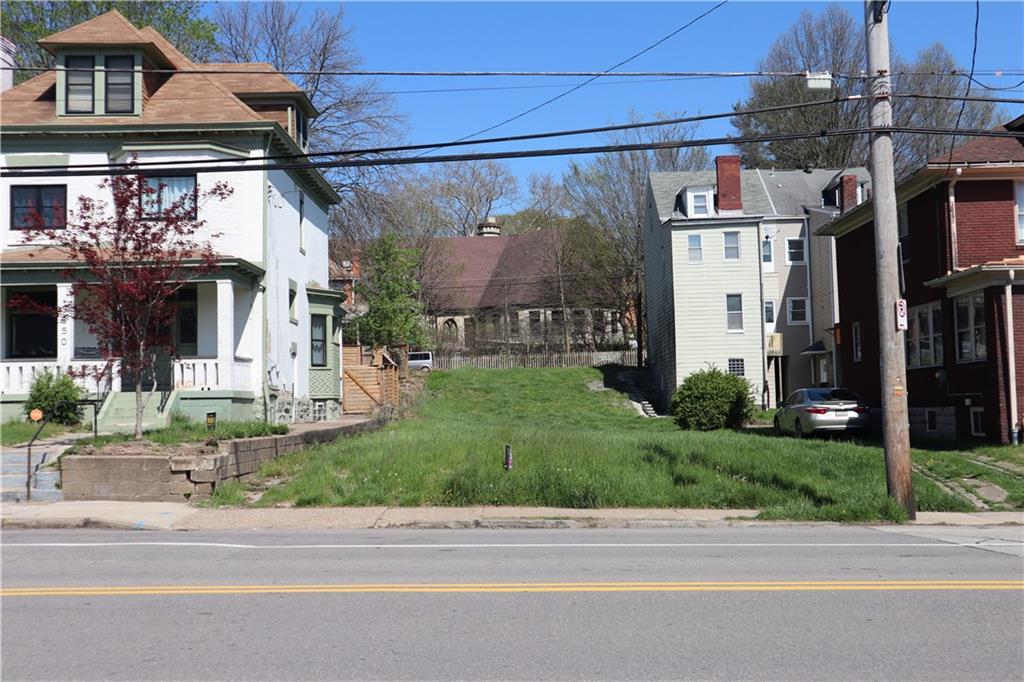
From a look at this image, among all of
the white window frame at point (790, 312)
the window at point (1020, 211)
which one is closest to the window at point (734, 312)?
the white window frame at point (790, 312)

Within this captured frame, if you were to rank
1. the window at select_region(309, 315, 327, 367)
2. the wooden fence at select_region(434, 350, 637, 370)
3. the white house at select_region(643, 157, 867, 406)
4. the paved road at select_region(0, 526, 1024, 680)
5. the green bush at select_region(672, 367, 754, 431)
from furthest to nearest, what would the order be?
the wooden fence at select_region(434, 350, 637, 370), the white house at select_region(643, 157, 867, 406), the green bush at select_region(672, 367, 754, 431), the window at select_region(309, 315, 327, 367), the paved road at select_region(0, 526, 1024, 680)

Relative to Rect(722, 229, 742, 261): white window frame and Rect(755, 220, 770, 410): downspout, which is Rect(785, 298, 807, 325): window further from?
Rect(722, 229, 742, 261): white window frame

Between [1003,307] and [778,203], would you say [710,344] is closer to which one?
[778,203]

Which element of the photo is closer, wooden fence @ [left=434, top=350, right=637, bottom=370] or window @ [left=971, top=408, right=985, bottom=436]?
window @ [left=971, top=408, right=985, bottom=436]

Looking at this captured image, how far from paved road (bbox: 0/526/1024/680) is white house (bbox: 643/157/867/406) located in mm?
33542

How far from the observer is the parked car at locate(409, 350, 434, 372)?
6131cm

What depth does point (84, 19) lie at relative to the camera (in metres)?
40.0

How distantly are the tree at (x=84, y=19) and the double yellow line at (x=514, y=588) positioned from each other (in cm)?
3528

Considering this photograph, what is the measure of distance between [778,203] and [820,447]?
2917cm

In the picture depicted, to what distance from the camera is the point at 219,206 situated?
2694cm

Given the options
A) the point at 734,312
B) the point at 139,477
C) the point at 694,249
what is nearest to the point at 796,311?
the point at 734,312

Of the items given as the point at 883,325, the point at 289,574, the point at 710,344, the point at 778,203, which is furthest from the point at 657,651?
the point at 778,203

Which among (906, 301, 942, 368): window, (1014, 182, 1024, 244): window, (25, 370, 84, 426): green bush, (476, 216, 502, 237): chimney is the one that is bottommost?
(25, 370, 84, 426): green bush

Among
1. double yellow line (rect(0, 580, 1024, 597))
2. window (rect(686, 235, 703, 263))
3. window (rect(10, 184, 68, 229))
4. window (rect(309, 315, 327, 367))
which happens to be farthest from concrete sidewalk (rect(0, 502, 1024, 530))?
window (rect(686, 235, 703, 263))
